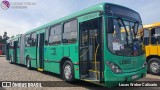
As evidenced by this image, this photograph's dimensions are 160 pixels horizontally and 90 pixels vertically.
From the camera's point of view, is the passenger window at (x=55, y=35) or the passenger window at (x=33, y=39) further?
the passenger window at (x=33, y=39)

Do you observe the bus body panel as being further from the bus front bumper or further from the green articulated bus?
the bus front bumper

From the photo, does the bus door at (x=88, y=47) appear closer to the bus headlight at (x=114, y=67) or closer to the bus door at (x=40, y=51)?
the bus headlight at (x=114, y=67)

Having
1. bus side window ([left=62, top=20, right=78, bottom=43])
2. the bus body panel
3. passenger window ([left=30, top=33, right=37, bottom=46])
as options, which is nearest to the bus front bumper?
bus side window ([left=62, top=20, right=78, bottom=43])

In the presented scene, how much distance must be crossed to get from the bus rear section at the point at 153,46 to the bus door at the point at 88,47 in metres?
4.60

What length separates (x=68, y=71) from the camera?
27.7ft

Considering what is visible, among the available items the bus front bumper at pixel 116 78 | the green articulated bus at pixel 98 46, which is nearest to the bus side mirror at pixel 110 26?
the green articulated bus at pixel 98 46

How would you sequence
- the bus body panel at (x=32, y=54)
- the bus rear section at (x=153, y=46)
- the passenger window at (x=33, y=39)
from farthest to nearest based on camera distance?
1. the passenger window at (x=33, y=39)
2. the bus body panel at (x=32, y=54)
3. the bus rear section at (x=153, y=46)

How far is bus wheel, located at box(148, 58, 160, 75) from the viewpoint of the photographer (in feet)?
35.3

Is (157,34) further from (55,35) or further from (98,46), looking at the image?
(55,35)

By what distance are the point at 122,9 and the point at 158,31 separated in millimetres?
4439

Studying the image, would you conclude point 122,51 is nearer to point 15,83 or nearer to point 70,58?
point 70,58

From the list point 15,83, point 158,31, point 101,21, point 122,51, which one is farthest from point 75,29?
point 158,31

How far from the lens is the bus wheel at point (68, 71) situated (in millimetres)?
8190

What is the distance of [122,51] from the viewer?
6.60 m
